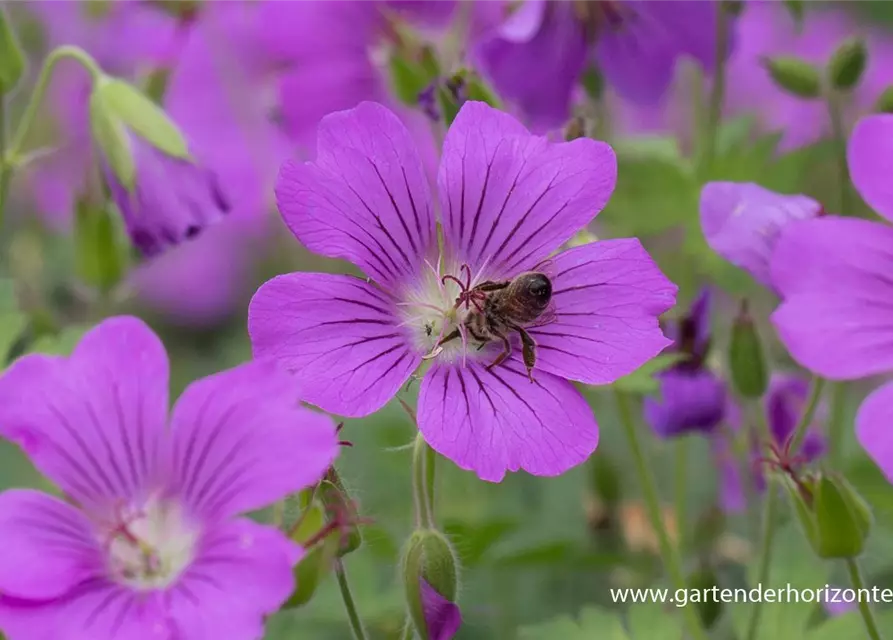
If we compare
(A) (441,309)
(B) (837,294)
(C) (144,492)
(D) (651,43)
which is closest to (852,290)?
(B) (837,294)

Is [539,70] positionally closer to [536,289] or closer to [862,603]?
[536,289]

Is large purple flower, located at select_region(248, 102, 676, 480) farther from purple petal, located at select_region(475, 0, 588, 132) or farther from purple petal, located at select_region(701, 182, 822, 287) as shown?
purple petal, located at select_region(475, 0, 588, 132)

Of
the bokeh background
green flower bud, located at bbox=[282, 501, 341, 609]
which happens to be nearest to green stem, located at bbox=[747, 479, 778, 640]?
the bokeh background

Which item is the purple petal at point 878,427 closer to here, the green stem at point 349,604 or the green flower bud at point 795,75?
the green stem at point 349,604

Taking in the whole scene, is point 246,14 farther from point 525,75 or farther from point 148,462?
point 148,462

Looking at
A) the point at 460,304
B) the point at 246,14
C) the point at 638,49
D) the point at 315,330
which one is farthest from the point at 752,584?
the point at 246,14

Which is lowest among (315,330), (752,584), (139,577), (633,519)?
(633,519)

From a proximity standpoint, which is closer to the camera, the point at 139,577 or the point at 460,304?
the point at 139,577

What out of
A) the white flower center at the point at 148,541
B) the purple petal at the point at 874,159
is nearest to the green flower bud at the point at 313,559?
the white flower center at the point at 148,541
